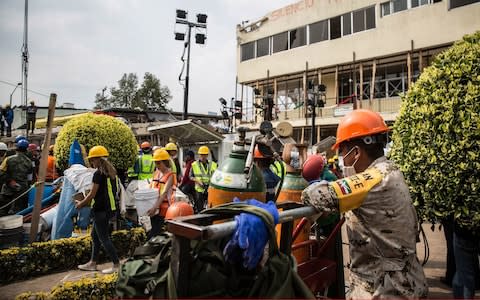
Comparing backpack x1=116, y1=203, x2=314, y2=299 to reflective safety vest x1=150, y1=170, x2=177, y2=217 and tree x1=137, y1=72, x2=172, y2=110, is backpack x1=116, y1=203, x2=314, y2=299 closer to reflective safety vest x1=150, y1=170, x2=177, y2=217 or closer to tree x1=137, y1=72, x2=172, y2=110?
reflective safety vest x1=150, y1=170, x2=177, y2=217

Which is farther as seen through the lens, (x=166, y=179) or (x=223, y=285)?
(x=166, y=179)

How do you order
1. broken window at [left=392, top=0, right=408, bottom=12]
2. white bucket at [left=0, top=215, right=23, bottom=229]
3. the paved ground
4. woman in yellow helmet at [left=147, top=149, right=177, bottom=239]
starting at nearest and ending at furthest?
the paved ground
white bucket at [left=0, top=215, right=23, bottom=229]
woman in yellow helmet at [left=147, top=149, right=177, bottom=239]
broken window at [left=392, top=0, right=408, bottom=12]

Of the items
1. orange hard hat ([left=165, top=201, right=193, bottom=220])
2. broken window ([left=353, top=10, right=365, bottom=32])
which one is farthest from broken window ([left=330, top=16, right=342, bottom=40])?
orange hard hat ([left=165, top=201, right=193, bottom=220])

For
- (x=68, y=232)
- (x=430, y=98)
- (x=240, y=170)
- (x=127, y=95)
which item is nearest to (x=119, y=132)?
(x=68, y=232)

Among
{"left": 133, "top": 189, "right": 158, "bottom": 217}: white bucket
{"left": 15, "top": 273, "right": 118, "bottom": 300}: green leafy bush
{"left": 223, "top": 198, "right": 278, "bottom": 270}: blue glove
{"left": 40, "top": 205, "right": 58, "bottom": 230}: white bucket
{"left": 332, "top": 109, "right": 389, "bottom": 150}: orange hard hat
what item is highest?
{"left": 332, "top": 109, "right": 389, "bottom": 150}: orange hard hat

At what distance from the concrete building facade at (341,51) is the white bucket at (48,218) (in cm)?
991

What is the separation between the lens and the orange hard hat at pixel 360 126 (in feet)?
7.04

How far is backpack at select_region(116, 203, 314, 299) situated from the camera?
4.49 feet

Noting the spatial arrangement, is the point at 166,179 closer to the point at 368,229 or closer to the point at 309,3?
the point at 368,229

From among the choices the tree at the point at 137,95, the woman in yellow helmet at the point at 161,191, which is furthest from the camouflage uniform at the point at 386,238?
the tree at the point at 137,95

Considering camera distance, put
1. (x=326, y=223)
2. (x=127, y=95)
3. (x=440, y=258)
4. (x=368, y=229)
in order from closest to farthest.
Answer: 1. (x=368, y=229)
2. (x=326, y=223)
3. (x=440, y=258)
4. (x=127, y=95)

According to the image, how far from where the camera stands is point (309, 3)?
2209 centimetres

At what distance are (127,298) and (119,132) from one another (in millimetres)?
6382

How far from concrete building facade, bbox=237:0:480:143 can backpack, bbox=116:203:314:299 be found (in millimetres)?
13136
